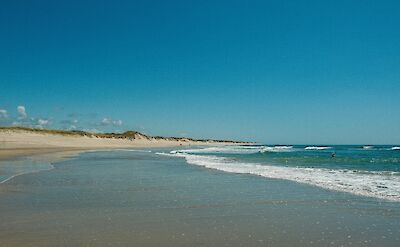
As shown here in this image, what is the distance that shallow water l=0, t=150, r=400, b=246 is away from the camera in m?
8.53

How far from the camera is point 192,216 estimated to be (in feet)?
36.2

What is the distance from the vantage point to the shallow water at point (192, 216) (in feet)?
28.0

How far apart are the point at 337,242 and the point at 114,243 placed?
4.41 meters

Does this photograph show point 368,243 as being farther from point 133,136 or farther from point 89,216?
point 133,136

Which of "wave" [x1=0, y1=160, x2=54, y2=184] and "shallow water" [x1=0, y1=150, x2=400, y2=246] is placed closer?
"shallow water" [x1=0, y1=150, x2=400, y2=246]

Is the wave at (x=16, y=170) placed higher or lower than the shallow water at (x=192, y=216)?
higher

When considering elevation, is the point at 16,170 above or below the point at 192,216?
above

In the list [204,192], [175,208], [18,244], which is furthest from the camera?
[204,192]

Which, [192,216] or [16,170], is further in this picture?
[16,170]

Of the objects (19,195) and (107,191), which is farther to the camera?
(107,191)

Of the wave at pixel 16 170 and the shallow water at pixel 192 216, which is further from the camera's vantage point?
the wave at pixel 16 170

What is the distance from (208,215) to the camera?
11.2 m

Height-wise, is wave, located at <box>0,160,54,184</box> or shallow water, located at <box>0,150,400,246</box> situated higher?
wave, located at <box>0,160,54,184</box>

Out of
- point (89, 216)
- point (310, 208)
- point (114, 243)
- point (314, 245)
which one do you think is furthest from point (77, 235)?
point (310, 208)
